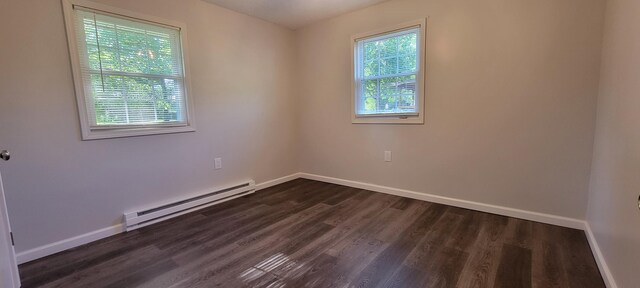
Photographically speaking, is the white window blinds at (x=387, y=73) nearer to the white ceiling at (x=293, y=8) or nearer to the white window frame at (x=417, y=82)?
the white window frame at (x=417, y=82)

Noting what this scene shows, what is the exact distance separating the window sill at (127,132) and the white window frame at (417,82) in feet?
6.59

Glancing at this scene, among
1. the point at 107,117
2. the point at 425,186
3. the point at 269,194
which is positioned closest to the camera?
the point at 107,117

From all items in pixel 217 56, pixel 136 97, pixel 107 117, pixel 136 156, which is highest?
pixel 217 56

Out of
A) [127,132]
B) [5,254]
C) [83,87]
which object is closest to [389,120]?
[127,132]

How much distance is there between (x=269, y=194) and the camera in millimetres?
3393

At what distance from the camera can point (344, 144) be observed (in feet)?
11.9

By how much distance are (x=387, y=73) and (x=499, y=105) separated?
1.21 metres

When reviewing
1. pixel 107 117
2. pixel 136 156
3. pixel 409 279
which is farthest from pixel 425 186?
pixel 107 117

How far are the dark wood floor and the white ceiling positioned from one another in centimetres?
232

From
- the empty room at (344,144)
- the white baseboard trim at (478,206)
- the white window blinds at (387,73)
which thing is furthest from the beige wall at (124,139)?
the white baseboard trim at (478,206)

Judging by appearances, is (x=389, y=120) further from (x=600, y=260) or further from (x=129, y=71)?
(x=129, y=71)

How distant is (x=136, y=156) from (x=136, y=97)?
1.81ft

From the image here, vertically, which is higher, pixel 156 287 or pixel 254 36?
pixel 254 36

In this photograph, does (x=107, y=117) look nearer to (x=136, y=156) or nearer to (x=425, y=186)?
(x=136, y=156)
